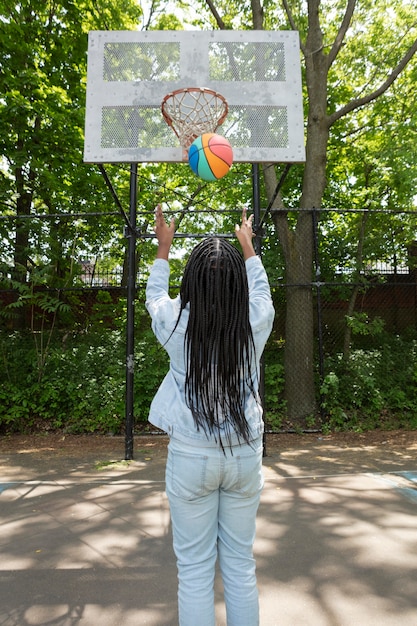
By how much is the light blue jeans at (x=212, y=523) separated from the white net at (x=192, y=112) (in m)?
3.83

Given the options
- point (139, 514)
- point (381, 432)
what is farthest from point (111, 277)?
point (139, 514)

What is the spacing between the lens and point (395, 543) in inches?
137

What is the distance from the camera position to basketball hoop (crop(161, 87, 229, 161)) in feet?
16.3

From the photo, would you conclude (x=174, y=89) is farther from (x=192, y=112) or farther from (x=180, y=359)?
(x=180, y=359)

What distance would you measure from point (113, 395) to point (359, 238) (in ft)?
18.5

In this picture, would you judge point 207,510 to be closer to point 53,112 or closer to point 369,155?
point 53,112

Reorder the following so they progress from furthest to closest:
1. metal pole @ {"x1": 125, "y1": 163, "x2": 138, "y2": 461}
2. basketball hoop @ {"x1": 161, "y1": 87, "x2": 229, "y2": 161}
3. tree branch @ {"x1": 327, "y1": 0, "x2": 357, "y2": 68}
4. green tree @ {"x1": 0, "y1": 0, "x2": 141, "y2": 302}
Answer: green tree @ {"x1": 0, "y1": 0, "x2": 141, "y2": 302} < tree branch @ {"x1": 327, "y1": 0, "x2": 357, "y2": 68} < metal pole @ {"x1": 125, "y1": 163, "x2": 138, "y2": 461} < basketball hoop @ {"x1": 161, "y1": 87, "x2": 229, "y2": 161}

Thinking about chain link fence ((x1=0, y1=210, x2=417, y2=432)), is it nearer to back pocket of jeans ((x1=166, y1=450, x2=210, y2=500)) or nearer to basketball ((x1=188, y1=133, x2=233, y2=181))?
basketball ((x1=188, y1=133, x2=233, y2=181))

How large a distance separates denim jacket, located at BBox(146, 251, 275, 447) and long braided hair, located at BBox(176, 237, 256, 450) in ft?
0.09

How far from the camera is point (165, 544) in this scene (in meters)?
3.55

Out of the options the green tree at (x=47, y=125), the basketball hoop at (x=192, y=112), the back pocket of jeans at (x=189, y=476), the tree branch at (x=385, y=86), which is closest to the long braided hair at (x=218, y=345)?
the back pocket of jeans at (x=189, y=476)

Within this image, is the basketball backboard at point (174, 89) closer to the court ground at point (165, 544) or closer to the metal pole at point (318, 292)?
the metal pole at point (318, 292)

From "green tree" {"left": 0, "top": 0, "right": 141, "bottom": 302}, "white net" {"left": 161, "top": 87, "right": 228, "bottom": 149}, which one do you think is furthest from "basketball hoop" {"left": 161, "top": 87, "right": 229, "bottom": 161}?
"green tree" {"left": 0, "top": 0, "right": 141, "bottom": 302}

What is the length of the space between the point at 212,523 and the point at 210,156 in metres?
3.11
